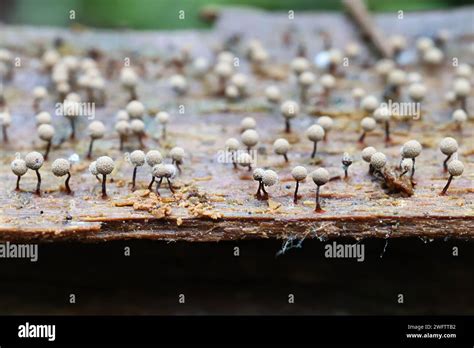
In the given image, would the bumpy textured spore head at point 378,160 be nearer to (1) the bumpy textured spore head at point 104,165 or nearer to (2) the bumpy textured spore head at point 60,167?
(1) the bumpy textured spore head at point 104,165

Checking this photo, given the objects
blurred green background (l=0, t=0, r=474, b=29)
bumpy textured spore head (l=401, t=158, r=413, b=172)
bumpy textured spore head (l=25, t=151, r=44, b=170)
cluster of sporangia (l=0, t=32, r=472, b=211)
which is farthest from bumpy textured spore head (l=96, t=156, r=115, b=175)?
blurred green background (l=0, t=0, r=474, b=29)

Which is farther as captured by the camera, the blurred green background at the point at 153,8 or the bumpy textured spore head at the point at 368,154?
the blurred green background at the point at 153,8

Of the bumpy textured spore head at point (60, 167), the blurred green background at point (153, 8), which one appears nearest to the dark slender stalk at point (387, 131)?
the bumpy textured spore head at point (60, 167)

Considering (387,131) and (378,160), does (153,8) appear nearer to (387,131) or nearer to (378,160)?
(387,131)

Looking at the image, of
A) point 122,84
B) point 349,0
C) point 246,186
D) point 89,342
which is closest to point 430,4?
point 349,0

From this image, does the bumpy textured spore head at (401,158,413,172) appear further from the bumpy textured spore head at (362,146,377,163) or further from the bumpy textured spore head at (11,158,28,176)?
the bumpy textured spore head at (11,158,28,176)

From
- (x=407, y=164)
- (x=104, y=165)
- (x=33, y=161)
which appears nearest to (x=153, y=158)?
(x=104, y=165)

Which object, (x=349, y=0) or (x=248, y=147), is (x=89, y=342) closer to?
(x=248, y=147)

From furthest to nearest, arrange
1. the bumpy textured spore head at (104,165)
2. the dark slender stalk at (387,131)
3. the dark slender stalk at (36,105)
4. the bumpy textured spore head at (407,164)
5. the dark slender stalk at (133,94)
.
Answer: the dark slender stalk at (133,94) → the dark slender stalk at (36,105) → the dark slender stalk at (387,131) → the bumpy textured spore head at (407,164) → the bumpy textured spore head at (104,165)
